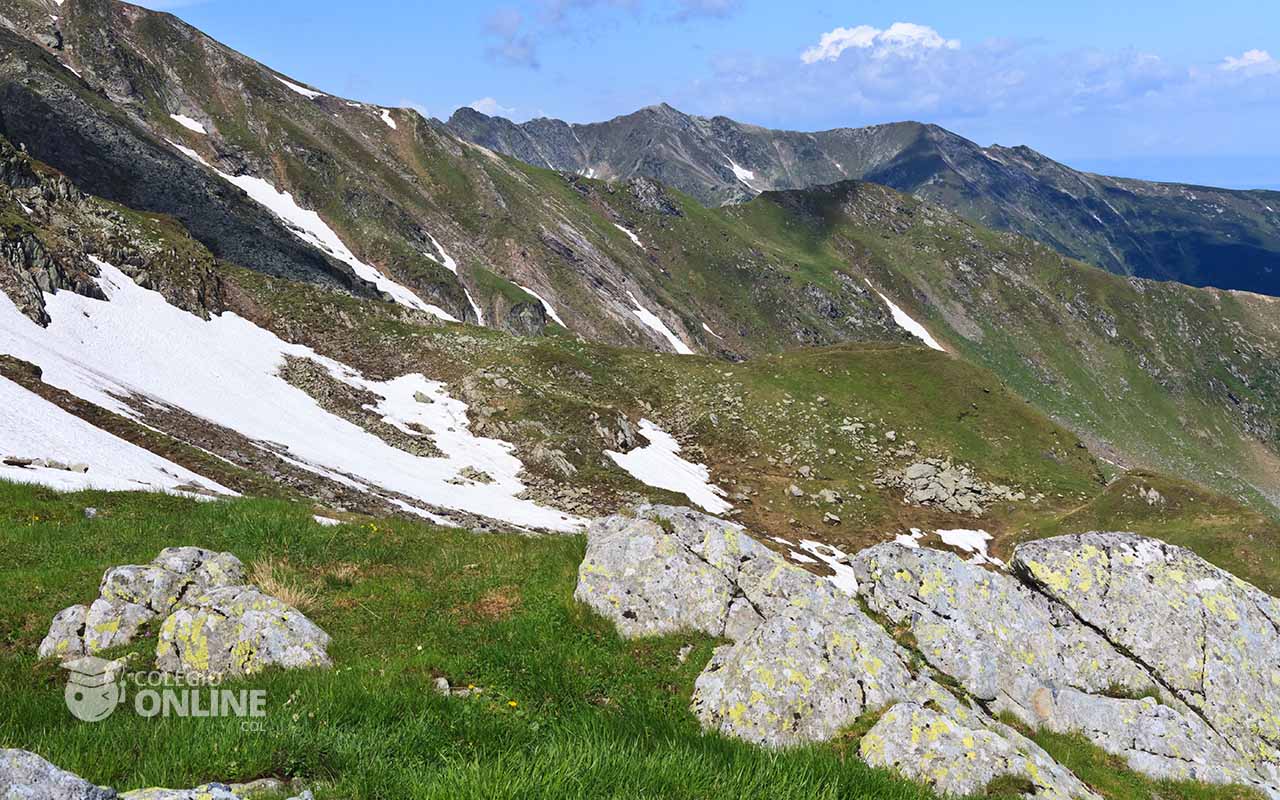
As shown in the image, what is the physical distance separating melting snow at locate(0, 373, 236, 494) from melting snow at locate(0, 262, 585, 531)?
643cm

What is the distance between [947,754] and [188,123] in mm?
159787

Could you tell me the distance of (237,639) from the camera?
9.93m

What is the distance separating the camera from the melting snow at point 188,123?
12681 centimetres

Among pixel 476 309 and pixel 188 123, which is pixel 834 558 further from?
pixel 188 123

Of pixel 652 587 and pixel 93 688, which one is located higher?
pixel 652 587

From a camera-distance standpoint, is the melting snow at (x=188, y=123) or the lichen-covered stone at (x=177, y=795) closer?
the lichen-covered stone at (x=177, y=795)

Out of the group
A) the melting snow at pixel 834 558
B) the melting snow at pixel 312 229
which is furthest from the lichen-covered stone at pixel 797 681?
the melting snow at pixel 312 229

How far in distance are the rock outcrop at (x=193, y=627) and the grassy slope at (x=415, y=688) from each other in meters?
0.46

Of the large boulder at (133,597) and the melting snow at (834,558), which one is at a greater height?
the large boulder at (133,597)

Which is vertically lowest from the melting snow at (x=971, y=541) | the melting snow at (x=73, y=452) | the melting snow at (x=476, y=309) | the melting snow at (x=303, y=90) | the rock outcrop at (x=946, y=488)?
the melting snow at (x=73, y=452)

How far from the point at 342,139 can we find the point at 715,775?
16548 cm

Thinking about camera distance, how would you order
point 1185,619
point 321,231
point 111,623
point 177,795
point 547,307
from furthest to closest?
point 547,307 → point 321,231 → point 1185,619 → point 111,623 → point 177,795

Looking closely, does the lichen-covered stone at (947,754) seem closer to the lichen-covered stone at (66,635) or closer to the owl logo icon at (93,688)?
the owl logo icon at (93,688)

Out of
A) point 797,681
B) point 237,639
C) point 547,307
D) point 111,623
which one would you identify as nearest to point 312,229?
point 547,307
